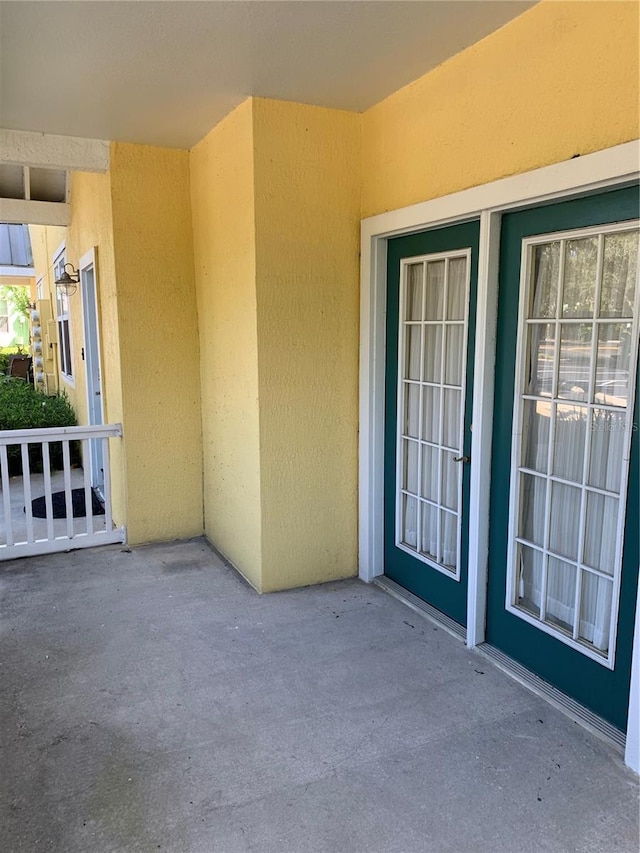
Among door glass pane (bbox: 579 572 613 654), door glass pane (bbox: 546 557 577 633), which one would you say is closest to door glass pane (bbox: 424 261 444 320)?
door glass pane (bbox: 546 557 577 633)

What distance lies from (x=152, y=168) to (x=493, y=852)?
13.3ft

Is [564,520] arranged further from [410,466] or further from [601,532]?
[410,466]

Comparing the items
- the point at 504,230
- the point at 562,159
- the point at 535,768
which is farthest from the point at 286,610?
the point at 562,159

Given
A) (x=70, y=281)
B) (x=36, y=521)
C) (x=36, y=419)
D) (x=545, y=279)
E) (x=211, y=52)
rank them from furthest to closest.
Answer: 1. (x=36, y=419)
2. (x=70, y=281)
3. (x=36, y=521)
4. (x=211, y=52)
5. (x=545, y=279)

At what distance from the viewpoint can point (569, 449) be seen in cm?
250

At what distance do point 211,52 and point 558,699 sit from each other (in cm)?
307

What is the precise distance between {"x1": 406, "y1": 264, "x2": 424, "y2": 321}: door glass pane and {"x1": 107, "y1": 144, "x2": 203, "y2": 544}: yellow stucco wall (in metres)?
1.64

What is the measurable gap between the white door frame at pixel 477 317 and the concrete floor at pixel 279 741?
0.37 metres

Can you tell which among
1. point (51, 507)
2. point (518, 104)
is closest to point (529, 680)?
point (518, 104)

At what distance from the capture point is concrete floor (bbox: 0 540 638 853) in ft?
6.22

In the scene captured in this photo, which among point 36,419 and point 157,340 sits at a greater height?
point 157,340

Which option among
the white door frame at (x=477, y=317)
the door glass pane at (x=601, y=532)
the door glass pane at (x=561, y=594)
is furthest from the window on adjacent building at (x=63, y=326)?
the door glass pane at (x=601, y=532)

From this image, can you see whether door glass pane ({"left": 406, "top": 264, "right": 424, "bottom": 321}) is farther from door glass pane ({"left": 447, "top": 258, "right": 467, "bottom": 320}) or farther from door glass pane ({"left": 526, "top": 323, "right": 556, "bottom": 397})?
door glass pane ({"left": 526, "top": 323, "right": 556, "bottom": 397})

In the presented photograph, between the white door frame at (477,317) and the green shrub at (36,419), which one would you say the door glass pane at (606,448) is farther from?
the green shrub at (36,419)
